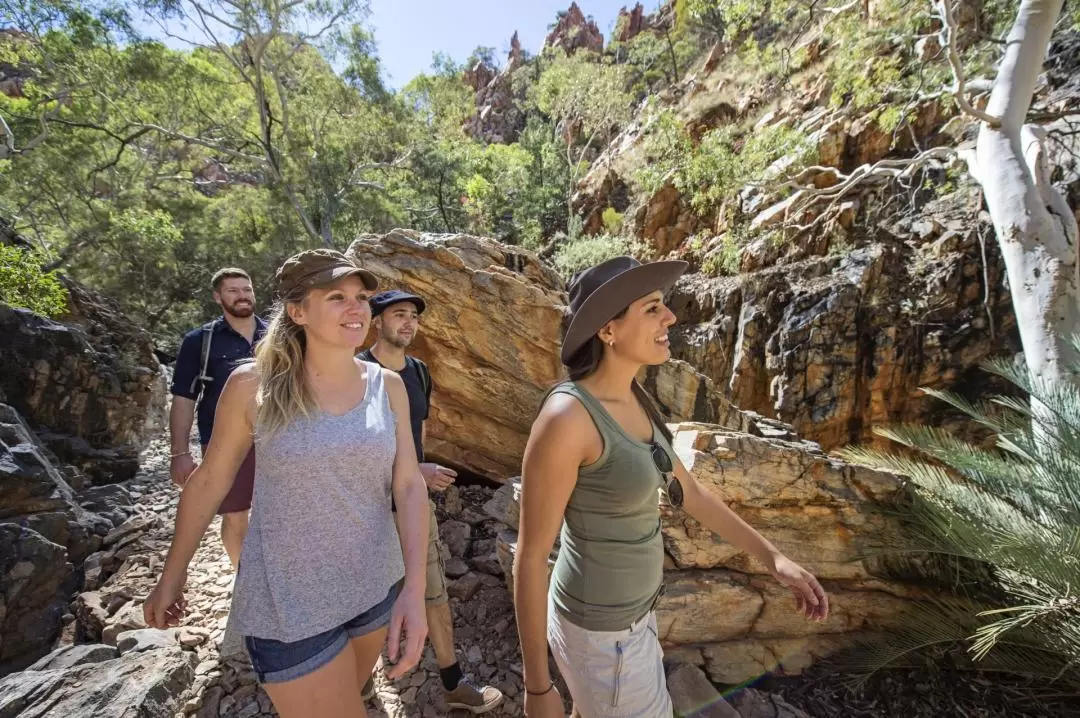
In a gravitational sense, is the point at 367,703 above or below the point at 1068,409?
below

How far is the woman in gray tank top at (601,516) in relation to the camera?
1287mm

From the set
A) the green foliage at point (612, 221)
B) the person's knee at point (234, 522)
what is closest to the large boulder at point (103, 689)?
the person's knee at point (234, 522)

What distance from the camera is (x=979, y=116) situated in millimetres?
4555

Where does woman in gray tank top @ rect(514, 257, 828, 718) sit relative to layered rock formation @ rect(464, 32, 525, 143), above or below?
below

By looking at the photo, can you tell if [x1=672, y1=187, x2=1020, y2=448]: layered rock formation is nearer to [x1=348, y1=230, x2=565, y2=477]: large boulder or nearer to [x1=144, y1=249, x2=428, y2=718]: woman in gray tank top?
[x1=348, y1=230, x2=565, y2=477]: large boulder

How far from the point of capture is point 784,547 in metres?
2.67

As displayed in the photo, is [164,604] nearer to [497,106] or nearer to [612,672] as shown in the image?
[612,672]

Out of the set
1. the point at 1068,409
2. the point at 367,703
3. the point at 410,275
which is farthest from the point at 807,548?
the point at 410,275

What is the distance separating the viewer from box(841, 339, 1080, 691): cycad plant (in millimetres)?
2197

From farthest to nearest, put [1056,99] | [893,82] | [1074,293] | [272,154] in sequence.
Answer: [272,154]
[1056,99]
[893,82]
[1074,293]

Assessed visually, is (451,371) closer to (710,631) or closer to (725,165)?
(710,631)

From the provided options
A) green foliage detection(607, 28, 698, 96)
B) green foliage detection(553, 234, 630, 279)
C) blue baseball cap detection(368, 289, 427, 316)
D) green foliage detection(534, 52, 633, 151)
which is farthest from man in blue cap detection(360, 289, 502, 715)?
green foliage detection(607, 28, 698, 96)

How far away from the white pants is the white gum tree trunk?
192 inches

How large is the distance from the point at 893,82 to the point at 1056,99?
3.12 m
